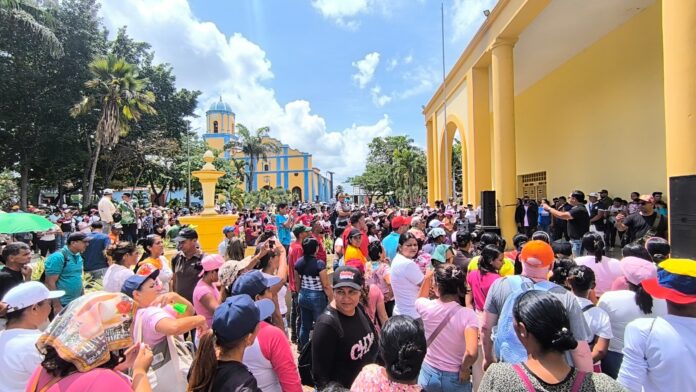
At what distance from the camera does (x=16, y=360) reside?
219 centimetres

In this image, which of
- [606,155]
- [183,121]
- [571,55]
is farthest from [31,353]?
[183,121]

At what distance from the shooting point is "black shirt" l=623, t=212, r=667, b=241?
7441 mm

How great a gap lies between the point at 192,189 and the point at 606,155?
3316cm

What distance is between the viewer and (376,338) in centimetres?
256

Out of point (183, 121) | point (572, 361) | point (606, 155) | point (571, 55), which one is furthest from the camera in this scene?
point (183, 121)

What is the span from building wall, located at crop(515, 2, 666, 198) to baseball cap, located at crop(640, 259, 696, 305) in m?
9.49

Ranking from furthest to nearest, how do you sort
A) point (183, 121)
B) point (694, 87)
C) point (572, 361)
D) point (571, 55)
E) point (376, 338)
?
point (183, 121) → point (571, 55) → point (694, 87) → point (376, 338) → point (572, 361)

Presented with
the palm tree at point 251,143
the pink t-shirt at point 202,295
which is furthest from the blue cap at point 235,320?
the palm tree at point 251,143

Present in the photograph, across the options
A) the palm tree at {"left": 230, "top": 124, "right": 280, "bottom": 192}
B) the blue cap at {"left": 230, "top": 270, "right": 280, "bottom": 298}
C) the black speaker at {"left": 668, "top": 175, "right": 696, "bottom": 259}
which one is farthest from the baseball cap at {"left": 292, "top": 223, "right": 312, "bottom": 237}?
the palm tree at {"left": 230, "top": 124, "right": 280, "bottom": 192}

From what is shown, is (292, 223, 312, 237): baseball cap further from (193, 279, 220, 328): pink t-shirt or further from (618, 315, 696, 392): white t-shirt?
(618, 315, 696, 392): white t-shirt

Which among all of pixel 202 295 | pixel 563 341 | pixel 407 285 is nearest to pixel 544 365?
pixel 563 341

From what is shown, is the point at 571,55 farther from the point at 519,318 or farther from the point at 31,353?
the point at 31,353

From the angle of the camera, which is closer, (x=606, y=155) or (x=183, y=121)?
(x=606, y=155)

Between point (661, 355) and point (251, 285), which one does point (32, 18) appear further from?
point (661, 355)
